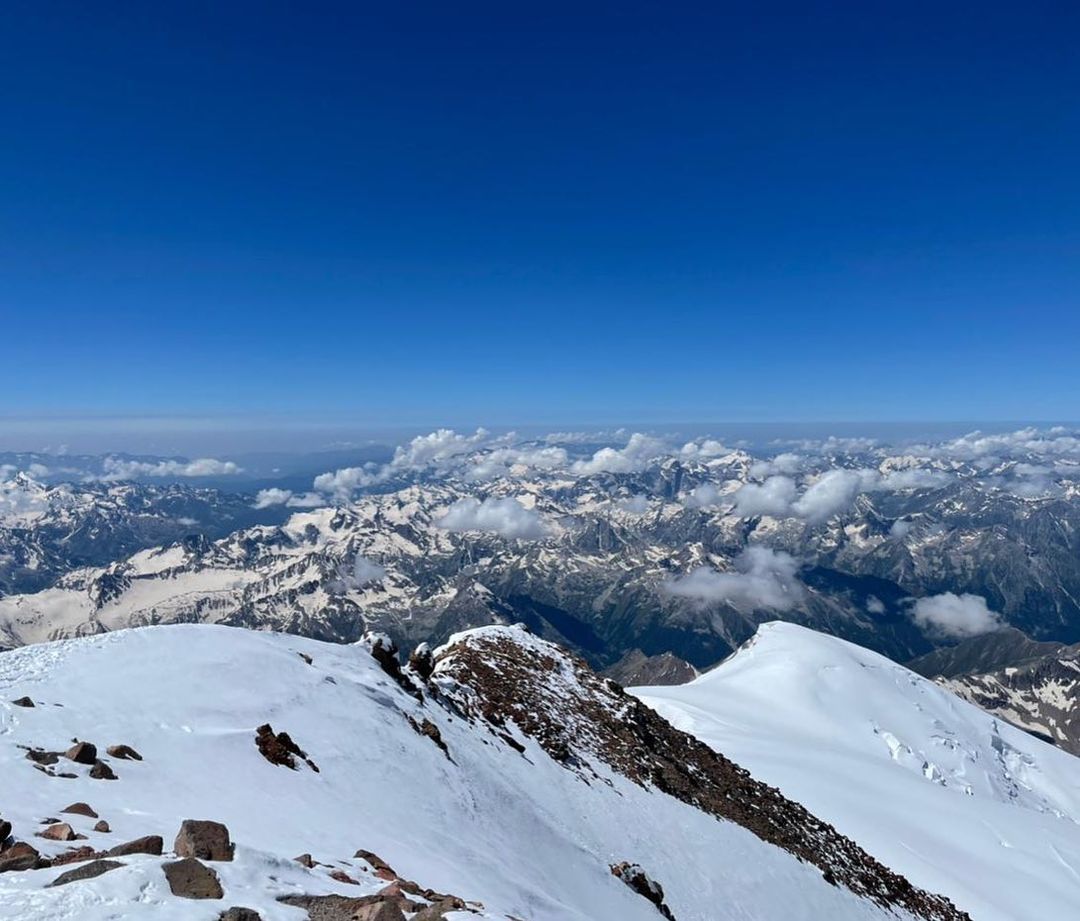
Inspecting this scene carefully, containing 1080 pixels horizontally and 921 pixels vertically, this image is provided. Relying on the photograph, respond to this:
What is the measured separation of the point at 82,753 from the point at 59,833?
4.94 meters

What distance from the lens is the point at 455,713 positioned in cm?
3200

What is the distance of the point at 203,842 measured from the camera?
428 inches

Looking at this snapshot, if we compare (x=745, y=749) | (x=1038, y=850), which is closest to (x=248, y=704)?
(x=745, y=749)

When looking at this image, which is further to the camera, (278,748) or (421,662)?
(421,662)

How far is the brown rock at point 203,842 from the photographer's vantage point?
1070cm

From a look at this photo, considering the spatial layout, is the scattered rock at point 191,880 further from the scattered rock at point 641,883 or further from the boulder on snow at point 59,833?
the scattered rock at point 641,883

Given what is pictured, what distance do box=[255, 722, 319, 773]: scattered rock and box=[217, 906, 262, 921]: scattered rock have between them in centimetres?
1066

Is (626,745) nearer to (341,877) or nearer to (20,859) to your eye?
(341,877)

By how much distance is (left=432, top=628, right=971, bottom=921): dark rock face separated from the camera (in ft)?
117

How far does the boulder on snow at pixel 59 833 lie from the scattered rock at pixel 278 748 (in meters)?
7.85

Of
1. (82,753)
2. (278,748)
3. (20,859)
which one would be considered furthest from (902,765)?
(20,859)

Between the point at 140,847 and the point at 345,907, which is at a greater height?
the point at 140,847

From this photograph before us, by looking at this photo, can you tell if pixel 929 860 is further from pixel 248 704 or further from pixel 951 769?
pixel 951 769

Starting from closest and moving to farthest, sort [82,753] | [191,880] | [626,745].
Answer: [191,880], [82,753], [626,745]
